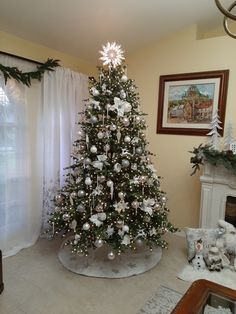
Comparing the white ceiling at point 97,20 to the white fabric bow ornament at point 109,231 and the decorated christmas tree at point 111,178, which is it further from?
the white fabric bow ornament at point 109,231

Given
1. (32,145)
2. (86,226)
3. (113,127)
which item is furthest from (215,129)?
(32,145)

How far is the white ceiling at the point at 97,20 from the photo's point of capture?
90.7 inches

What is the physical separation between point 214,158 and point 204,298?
163cm

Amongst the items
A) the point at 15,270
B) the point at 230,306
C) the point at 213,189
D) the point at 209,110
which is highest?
the point at 209,110

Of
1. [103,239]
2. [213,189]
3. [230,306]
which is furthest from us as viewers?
[213,189]

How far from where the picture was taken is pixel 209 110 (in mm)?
2977

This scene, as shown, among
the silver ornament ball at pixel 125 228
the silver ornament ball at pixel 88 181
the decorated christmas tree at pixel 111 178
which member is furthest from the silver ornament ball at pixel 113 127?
the silver ornament ball at pixel 125 228

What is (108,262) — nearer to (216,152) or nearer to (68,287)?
(68,287)

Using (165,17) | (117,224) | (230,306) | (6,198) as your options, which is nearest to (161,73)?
(165,17)

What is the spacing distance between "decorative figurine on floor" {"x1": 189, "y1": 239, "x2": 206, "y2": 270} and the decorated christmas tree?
14.9 inches

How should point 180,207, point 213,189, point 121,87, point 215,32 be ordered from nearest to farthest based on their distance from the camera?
point 121,87 < point 213,189 < point 215,32 < point 180,207

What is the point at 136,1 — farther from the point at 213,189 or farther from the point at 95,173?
the point at 213,189

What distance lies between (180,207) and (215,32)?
2304 mm

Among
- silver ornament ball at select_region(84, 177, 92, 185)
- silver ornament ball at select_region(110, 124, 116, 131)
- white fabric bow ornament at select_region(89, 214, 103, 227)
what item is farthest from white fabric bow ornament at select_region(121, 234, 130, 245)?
silver ornament ball at select_region(110, 124, 116, 131)
